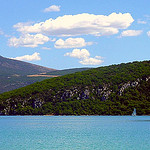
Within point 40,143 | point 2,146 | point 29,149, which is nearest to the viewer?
point 29,149

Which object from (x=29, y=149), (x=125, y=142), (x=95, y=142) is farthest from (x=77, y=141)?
(x=29, y=149)

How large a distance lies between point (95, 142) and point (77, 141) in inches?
159

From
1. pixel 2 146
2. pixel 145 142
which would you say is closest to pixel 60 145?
pixel 2 146

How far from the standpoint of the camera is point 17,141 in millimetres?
85000

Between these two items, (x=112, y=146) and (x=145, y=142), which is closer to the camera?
(x=112, y=146)

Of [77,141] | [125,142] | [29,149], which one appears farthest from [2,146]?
[125,142]

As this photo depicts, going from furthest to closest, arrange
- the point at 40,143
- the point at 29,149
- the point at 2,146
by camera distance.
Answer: the point at 40,143
the point at 2,146
the point at 29,149

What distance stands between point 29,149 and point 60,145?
7.91 m

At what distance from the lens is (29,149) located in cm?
7125

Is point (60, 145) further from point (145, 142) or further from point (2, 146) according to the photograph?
point (145, 142)

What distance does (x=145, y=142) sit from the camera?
267ft

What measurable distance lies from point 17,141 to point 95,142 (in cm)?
1662

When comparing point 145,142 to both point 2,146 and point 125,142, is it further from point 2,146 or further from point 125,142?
point 2,146

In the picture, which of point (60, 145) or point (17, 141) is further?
point (17, 141)
